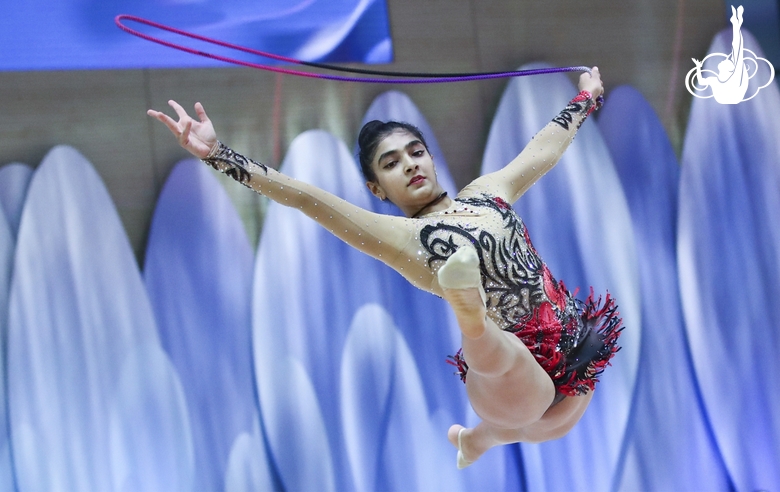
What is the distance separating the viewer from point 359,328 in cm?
344

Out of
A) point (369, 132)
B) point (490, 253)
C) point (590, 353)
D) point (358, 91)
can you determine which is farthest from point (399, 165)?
point (358, 91)

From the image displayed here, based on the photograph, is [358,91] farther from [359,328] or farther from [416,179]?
[416,179]

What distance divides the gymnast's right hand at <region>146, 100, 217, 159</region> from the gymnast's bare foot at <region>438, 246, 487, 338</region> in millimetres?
681

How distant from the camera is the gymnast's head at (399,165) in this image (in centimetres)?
227

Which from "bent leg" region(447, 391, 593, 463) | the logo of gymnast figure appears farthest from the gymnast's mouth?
the logo of gymnast figure

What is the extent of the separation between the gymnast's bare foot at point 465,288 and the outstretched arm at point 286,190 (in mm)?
394

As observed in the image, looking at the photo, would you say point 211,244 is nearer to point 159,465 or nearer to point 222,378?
point 222,378

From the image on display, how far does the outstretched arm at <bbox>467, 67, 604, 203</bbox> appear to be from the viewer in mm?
2424

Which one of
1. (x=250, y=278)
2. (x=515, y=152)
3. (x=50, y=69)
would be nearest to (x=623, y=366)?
(x=515, y=152)

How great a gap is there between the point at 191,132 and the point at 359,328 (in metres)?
1.55

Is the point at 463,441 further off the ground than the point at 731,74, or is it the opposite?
the point at 731,74

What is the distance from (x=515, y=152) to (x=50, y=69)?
191cm

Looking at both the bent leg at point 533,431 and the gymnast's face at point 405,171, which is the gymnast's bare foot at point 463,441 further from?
the gymnast's face at point 405,171

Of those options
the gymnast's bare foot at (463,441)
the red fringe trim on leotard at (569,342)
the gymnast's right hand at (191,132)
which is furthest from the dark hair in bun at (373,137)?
the gymnast's bare foot at (463,441)
